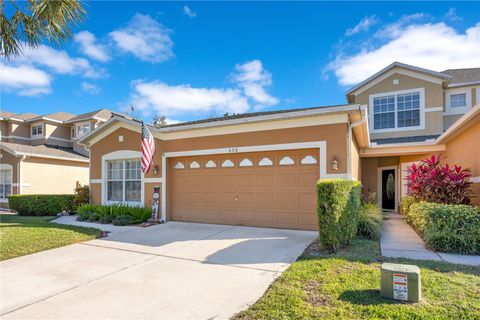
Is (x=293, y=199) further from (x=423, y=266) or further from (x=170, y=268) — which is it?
(x=170, y=268)

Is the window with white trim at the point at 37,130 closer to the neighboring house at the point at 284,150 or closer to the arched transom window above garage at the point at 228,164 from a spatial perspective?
Result: the neighboring house at the point at 284,150

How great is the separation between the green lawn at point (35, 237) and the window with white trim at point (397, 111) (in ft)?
46.7

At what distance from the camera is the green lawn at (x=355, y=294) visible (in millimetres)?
3414

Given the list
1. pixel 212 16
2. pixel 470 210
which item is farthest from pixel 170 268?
pixel 212 16

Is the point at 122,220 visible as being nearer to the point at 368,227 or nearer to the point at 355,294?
the point at 368,227

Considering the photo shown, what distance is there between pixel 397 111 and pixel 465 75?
511 cm

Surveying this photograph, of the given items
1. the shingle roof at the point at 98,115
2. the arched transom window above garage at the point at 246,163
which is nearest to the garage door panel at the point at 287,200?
the arched transom window above garage at the point at 246,163

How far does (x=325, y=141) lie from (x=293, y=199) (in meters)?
1.99

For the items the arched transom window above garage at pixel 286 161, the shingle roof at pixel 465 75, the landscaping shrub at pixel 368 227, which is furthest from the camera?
the shingle roof at pixel 465 75

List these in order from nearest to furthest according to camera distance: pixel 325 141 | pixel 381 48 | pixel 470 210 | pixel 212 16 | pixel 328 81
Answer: pixel 470 210
pixel 325 141
pixel 212 16
pixel 381 48
pixel 328 81

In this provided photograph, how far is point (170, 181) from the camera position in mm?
10703

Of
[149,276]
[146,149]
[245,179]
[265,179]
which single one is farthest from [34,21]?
[265,179]

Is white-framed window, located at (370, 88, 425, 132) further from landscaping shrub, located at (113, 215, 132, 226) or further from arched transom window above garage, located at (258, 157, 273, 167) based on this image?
landscaping shrub, located at (113, 215, 132, 226)

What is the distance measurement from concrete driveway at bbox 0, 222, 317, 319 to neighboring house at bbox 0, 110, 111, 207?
1255 centimetres
